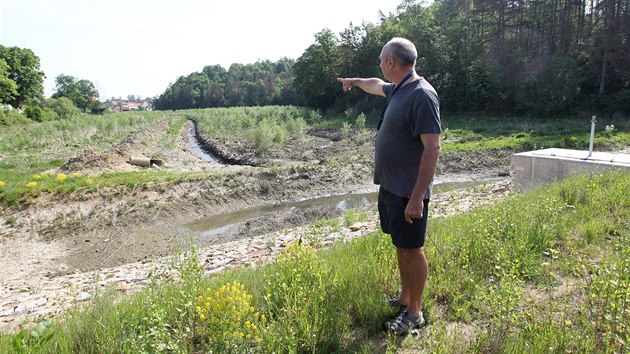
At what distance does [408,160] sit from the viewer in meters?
3.30

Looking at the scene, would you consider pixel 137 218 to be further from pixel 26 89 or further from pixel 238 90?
pixel 238 90

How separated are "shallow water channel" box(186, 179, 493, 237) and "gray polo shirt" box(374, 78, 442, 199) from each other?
953 centimetres

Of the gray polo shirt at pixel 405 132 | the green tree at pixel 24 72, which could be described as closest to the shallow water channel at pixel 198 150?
the gray polo shirt at pixel 405 132

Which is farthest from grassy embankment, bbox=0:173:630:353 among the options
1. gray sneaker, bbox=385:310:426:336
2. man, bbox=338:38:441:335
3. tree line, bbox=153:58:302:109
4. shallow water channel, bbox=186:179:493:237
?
tree line, bbox=153:58:302:109

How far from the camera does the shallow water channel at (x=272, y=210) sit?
41.7 feet

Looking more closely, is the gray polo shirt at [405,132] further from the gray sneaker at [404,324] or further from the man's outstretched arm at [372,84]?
the gray sneaker at [404,324]

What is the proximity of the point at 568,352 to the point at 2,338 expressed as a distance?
4327 millimetres

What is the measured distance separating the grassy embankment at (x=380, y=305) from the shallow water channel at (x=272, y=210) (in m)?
8.23

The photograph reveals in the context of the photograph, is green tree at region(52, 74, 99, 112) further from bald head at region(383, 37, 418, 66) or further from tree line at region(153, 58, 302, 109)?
bald head at region(383, 37, 418, 66)

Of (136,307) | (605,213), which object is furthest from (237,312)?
(605,213)

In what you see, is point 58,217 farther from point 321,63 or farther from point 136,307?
point 321,63

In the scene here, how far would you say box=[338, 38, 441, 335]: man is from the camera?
3.10 metres

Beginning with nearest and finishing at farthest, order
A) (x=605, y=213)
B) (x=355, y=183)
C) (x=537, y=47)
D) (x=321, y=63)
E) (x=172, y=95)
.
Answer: (x=605, y=213)
(x=355, y=183)
(x=537, y=47)
(x=321, y=63)
(x=172, y=95)

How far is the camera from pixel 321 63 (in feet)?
183
